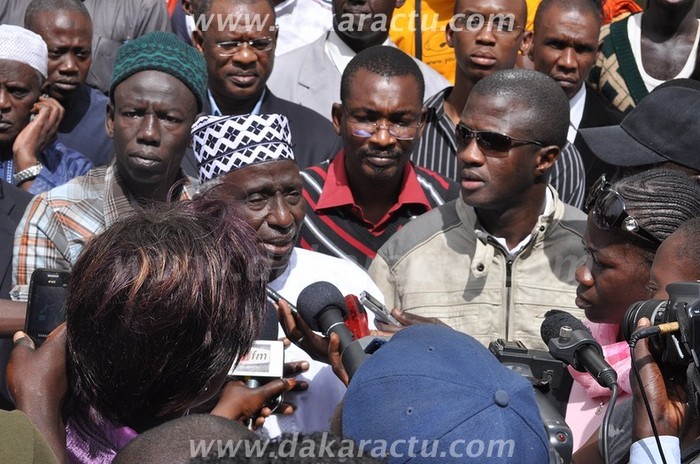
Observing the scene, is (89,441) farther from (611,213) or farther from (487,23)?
(487,23)

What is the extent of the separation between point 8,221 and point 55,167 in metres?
0.97

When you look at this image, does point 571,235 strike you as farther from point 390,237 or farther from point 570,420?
point 570,420

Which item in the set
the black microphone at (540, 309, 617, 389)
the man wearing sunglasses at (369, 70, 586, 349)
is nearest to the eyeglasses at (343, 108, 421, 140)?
the man wearing sunglasses at (369, 70, 586, 349)

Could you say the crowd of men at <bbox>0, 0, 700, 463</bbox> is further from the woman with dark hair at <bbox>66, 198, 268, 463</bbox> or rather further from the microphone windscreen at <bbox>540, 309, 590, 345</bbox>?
the microphone windscreen at <bbox>540, 309, 590, 345</bbox>

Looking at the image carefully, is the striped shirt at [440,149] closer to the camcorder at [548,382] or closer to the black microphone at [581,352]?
the camcorder at [548,382]

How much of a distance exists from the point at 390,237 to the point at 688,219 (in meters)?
1.56

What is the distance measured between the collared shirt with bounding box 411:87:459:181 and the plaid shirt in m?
1.68

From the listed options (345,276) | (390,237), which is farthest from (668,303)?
(390,237)

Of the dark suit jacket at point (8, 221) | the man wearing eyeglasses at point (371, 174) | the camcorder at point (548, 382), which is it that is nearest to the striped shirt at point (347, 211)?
the man wearing eyeglasses at point (371, 174)

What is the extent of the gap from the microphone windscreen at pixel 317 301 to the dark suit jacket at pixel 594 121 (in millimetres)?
3019

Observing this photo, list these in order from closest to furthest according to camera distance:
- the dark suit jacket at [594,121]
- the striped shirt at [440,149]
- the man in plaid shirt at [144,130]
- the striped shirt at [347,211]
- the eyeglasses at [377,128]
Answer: the man in plaid shirt at [144,130]
the striped shirt at [347,211]
the eyeglasses at [377,128]
the striped shirt at [440,149]
the dark suit jacket at [594,121]

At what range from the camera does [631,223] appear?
341 cm

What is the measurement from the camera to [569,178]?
5.36 metres

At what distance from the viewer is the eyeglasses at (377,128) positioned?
16.0 feet
